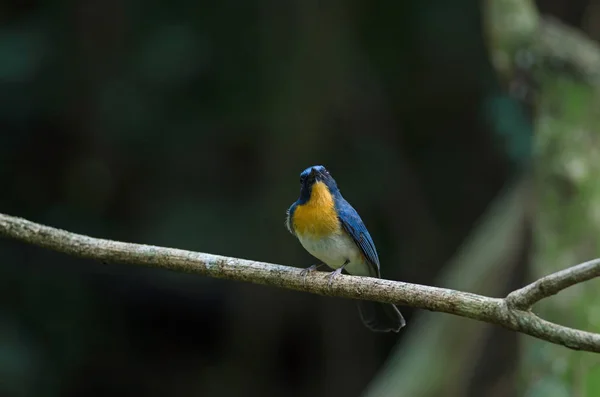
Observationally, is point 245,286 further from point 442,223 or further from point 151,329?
point 442,223

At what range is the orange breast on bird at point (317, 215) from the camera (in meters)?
4.06

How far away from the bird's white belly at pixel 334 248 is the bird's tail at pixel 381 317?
10.0 inches

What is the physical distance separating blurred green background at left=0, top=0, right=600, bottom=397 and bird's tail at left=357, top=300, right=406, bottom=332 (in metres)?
2.69

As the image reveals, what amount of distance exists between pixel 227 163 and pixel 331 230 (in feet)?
13.1

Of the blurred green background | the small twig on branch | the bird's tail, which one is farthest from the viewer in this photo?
the blurred green background

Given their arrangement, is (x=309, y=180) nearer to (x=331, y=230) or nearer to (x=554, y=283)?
(x=331, y=230)

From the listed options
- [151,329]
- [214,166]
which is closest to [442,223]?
[214,166]

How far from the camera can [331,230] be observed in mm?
4070

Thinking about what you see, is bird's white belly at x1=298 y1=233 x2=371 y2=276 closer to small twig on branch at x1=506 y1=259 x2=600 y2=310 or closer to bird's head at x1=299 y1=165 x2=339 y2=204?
bird's head at x1=299 y1=165 x2=339 y2=204

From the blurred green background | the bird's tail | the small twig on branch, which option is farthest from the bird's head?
the blurred green background

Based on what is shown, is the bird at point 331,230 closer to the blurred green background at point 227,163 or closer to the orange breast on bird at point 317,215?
the orange breast on bird at point 317,215

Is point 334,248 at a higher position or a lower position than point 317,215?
lower

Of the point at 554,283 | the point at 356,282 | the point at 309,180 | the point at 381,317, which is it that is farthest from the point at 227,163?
the point at 554,283

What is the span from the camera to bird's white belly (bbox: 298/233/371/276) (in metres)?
4.08
